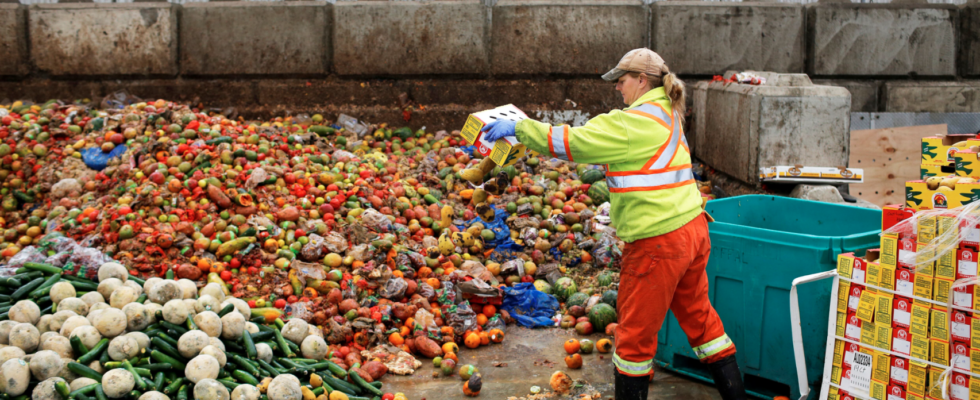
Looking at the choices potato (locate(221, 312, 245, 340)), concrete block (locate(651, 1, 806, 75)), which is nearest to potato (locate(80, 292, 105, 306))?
potato (locate(221, 312, 245, 340))

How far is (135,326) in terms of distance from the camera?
3957 millimetres

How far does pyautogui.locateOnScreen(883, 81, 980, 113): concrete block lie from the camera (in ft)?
27.0

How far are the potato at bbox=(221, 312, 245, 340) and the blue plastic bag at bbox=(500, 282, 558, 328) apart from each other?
211 cm

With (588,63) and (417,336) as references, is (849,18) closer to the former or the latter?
(588,63)

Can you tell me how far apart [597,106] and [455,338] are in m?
4.40

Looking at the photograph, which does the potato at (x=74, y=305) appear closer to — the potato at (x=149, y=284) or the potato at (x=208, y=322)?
the potato at (x=149, y=284)

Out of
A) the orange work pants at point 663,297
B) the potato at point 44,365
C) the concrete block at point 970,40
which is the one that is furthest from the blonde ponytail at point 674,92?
the concrete block at point 970,40

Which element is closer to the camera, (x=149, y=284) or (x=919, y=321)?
(x=919, y=321)

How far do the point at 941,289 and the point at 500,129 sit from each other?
6.96ft

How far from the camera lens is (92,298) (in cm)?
417

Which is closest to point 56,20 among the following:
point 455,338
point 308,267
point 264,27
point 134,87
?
point 134,87

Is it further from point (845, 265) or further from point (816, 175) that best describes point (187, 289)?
point (816, 175)

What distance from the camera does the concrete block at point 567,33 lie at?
8320mm

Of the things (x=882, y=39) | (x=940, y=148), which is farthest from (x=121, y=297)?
(x=882, y=39)
